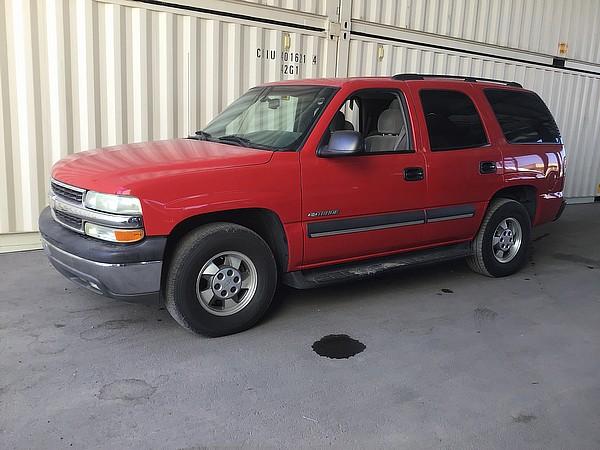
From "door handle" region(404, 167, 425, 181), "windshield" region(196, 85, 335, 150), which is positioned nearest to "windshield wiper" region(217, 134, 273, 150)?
"windshield" region(196, 85, 335, 150)

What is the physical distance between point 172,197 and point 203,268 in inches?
22.6

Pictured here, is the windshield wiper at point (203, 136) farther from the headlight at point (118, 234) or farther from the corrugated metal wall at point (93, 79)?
the corrugated metal wall at point (93, 79)

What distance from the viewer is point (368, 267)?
4973 millimetres

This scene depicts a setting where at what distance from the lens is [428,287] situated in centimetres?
574

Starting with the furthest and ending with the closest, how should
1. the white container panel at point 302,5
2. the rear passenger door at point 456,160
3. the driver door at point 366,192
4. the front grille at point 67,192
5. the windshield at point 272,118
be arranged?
1. the white container panel at point 302,5
2. the rear passenger door at point 456,160
3. the windshield at point 272,118
4. the driver door at point 366,192
5. the front grille at point 67,192

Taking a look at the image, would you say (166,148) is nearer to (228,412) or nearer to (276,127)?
(276,127)

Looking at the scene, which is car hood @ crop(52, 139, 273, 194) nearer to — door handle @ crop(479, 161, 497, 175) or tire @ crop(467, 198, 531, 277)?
door handle @ crop(479, 161, 497, 175)

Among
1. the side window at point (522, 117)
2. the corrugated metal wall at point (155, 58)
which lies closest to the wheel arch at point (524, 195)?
the side window at point (522, 117)

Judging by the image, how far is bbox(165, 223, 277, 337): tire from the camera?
158 inches

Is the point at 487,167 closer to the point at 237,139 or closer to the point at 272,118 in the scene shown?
the point at 272,118

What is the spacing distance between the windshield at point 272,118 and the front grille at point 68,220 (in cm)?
141

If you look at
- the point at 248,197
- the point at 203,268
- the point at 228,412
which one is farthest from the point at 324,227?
the point at 228,412

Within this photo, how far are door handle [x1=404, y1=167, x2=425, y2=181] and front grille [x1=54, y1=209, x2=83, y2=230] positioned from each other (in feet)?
8.73

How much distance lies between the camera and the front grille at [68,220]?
13.2 feet
